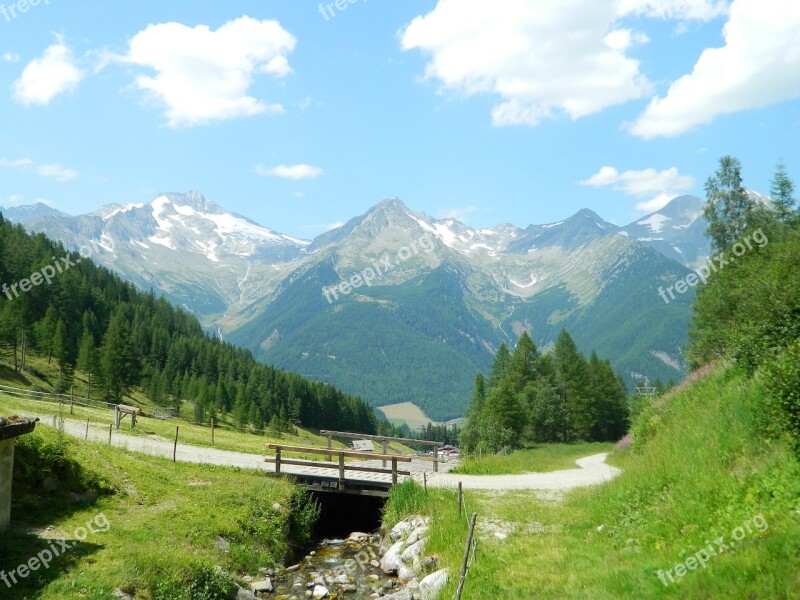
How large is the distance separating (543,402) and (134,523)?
61324mm

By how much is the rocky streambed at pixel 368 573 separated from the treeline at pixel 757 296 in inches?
361

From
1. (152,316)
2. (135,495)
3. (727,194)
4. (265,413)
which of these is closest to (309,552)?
(135,495)

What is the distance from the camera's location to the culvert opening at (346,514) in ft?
83.8

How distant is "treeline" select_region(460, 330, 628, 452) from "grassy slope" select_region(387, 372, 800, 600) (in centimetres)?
4471

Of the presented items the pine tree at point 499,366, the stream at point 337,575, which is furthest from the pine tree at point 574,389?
the stream at point 337,575

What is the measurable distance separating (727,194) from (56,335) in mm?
100489

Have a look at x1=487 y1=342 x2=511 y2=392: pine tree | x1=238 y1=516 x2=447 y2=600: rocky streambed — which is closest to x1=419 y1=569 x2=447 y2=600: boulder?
x1=238 y1=516 x2=447 y2=600: rocky streambed

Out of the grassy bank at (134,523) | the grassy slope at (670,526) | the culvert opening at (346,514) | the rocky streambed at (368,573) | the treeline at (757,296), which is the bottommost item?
the culvert opening at (346,514)

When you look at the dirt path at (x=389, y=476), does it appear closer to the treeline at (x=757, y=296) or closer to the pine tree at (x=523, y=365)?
the treeline at (x=757, y=296)

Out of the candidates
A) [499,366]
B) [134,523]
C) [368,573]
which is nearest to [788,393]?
[368,573]

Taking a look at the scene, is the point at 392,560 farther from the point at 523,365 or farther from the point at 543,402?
the point at 523,365

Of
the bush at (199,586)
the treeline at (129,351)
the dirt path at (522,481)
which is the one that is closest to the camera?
the bush at (199,586)

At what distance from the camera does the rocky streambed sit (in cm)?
1477

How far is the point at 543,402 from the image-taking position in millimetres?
70875
